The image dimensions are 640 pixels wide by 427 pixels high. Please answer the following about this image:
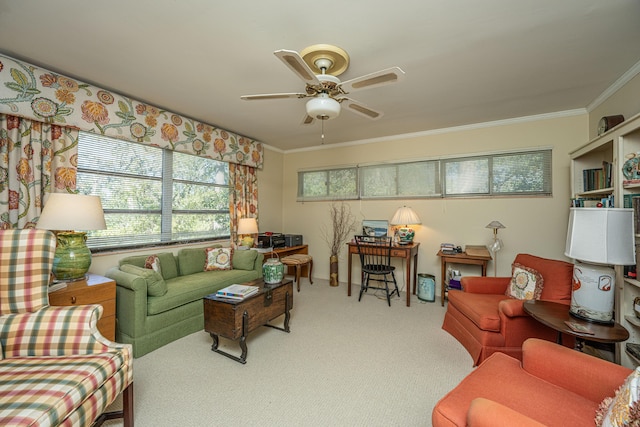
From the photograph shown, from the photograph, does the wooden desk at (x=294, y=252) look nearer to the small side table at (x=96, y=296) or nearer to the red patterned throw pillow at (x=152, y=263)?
the red patterned throw pillow at (x=152, y=263)

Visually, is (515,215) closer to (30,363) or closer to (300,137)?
(300,137)

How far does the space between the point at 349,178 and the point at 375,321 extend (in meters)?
2.44

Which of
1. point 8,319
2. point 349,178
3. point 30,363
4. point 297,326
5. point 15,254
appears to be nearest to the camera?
point 30,363

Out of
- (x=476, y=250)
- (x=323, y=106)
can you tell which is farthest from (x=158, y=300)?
(x=476, y=250)

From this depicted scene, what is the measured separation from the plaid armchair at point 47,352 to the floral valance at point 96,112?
1.37 meters

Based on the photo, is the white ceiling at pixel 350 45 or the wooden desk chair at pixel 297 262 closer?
the white ceiling at pixel 350 45

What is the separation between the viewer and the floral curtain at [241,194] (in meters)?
4.13

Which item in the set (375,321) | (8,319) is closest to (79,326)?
(8,319)

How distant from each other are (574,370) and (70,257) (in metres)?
3.25

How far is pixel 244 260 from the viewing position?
136 inches

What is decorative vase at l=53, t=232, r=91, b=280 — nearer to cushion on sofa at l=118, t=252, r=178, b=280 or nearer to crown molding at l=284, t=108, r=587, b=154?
cushion on sofa at l=118, t=252, r=178, b=280

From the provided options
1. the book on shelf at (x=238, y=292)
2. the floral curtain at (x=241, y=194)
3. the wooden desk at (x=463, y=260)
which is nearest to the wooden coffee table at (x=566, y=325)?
the wooden desk at (x=463, y=260)

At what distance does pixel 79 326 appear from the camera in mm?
1421

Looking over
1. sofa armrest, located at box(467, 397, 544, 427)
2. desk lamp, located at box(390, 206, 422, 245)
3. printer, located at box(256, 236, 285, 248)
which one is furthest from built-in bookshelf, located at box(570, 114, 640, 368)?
printer, located at box(256, 236, 285, 248)
